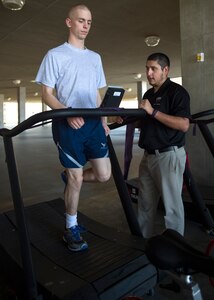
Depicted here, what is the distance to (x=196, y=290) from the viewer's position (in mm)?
883

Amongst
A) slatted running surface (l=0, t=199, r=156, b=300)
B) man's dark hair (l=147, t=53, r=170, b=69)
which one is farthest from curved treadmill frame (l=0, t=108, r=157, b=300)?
man's dark hair (l=147, t=53, r=170, b=69)

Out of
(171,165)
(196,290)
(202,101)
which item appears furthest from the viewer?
(202,101)

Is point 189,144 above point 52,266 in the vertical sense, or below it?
above

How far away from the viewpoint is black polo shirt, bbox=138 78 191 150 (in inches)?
84.9

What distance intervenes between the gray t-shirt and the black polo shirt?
17.9 inches

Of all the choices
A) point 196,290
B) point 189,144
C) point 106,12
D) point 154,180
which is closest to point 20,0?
point 106,12

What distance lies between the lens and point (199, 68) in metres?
3.69

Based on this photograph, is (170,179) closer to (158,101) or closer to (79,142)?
(158,101)

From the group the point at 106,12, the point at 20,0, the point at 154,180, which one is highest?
the point at 106,12

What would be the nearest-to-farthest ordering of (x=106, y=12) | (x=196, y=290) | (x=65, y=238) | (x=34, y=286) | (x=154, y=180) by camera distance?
(x=196, y=290) → (x=34, y=286) → (x=65, y=238) → (x=154, y=180) → (x=106, y=12)

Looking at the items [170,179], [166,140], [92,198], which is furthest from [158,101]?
[92,198]

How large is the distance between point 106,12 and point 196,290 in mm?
6243

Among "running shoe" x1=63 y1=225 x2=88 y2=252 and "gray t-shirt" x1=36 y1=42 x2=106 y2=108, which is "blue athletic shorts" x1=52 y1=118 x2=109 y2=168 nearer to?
"gray t-shirt" x1=36 y1=42 x2=106 y2=108

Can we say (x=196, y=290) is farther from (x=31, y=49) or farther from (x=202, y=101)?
(x=31, y=49)
